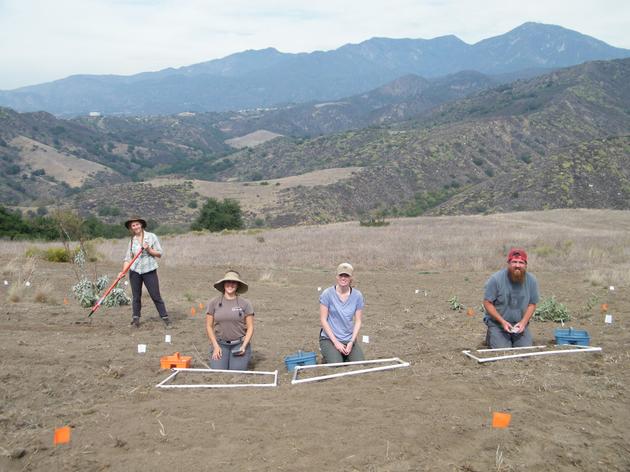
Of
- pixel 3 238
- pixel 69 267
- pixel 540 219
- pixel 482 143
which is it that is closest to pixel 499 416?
pixel 69 267

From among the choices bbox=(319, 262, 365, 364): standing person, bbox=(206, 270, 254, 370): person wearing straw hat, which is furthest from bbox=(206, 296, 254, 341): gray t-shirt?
bbox=(319, 262, 365, 364): standing person

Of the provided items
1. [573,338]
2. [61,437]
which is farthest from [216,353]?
[573,338]

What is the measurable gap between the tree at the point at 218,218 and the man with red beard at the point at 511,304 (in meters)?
34.3

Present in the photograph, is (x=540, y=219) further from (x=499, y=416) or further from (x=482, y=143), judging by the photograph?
(x=482, y=143)

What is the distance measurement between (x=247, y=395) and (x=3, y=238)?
81.7 ft

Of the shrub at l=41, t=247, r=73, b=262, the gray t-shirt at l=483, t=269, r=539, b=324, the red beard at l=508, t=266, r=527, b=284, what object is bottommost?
the shrub at l=41, t=247, r=73, b=262

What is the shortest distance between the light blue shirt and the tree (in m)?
33.8

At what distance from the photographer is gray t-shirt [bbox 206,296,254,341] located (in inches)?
273

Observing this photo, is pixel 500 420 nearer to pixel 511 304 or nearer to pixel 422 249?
pixel 511 304

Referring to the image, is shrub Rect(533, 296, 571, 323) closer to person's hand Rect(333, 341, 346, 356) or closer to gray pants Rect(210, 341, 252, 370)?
person's hand Rect(333, 341, 346, 356)

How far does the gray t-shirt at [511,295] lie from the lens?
6.99 m

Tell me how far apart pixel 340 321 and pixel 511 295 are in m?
2.12

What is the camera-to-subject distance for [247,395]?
551cm

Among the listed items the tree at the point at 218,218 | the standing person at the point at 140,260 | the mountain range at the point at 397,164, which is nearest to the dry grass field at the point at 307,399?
the standing person at the point at 140,260
